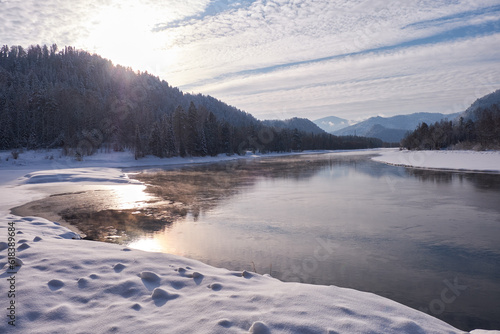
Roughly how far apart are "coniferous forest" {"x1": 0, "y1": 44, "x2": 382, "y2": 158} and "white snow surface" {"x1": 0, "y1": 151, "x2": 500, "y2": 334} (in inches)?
2249

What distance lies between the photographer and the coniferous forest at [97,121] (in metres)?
68.9

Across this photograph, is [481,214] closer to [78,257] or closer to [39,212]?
[78,257]

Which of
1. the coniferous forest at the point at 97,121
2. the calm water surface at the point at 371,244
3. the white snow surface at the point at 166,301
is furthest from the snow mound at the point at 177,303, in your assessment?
the coniferous forest at the point at 97,121

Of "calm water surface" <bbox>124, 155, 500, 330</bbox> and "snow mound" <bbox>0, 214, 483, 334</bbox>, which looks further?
"calm water surface" <bbox>124, 155, 500, 330</bbox>

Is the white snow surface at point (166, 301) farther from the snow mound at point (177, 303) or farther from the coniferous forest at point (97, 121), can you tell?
the coniferous forest at point (97, 121)

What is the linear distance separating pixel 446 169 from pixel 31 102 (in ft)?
314

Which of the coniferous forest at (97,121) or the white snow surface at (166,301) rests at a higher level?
the coniferous forest at (97,121)

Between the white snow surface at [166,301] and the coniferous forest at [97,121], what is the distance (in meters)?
57.1

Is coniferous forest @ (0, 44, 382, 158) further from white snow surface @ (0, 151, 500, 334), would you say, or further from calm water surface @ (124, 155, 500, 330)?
white snow surface @ (0, 151, 500, 334)

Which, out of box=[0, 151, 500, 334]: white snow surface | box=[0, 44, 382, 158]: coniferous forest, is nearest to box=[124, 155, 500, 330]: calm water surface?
box=[0, 151, 500, 334]: white snow surface

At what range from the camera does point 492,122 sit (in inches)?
2803

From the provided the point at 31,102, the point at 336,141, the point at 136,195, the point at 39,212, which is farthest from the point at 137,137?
the point at 336,141

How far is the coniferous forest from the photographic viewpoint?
2714 inches

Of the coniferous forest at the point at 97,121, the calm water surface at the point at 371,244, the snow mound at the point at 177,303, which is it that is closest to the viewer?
the snow mound at the point at 177,303
